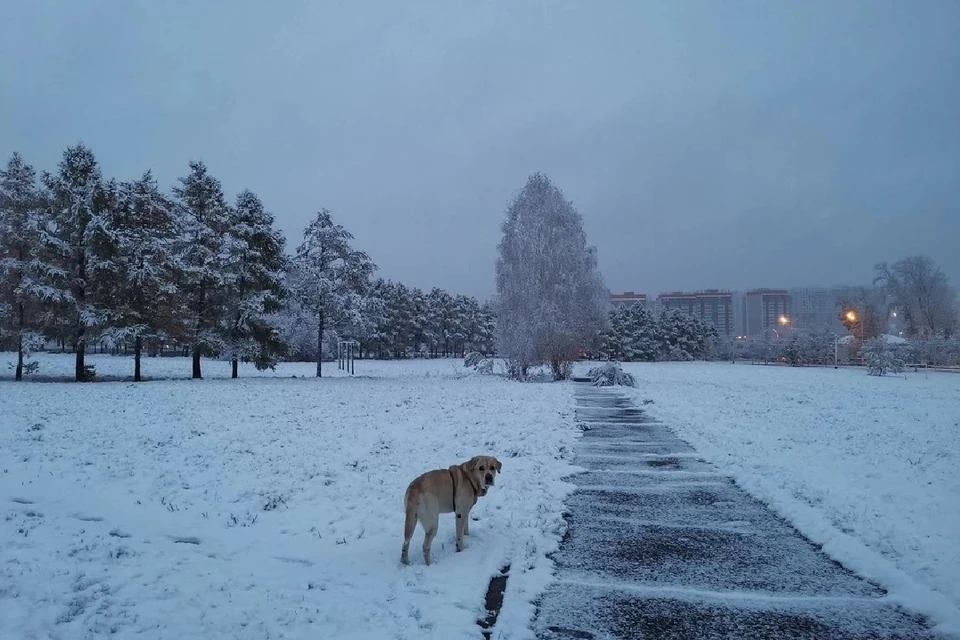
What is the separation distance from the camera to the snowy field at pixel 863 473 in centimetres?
528

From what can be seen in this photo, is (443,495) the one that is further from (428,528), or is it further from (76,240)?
(76,240)

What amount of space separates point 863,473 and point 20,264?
110ft

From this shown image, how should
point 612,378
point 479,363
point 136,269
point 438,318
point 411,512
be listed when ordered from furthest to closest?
point 438,318
point 479,363
point 612,378
point 136,269
point 411,512

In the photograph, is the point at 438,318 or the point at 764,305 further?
the point at 764,305

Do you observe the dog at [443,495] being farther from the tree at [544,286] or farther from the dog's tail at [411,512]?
the tree at [544,286]

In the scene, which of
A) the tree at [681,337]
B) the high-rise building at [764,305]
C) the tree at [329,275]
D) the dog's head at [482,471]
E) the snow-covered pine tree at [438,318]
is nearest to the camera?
the dog's head at [482,471]

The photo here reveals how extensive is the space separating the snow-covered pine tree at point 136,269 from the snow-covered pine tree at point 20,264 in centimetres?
261

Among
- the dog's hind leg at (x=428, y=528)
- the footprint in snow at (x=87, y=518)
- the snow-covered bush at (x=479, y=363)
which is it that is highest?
the snow-covered bush at (x=479, y=363)

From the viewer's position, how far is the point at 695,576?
519 centimetres

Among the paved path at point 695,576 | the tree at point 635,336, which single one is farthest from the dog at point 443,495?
the tree at point 635,336

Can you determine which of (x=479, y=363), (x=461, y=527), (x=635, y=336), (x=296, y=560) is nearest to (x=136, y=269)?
(x=479, y=363)

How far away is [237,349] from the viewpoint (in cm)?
2909

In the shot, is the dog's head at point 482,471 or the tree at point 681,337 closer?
the dog's head at point 482,471

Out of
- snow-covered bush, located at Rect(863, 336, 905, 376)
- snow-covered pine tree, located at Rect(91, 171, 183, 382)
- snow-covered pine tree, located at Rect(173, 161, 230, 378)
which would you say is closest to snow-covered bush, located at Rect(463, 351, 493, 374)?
snow-covered pine tree, located at Rect(173, 161, 230, 378)
